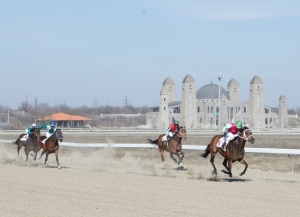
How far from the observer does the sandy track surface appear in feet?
36.1

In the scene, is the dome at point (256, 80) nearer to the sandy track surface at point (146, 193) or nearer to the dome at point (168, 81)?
the dome at point (168, 81)

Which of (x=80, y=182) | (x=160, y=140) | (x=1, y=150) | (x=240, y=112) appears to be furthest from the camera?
(x=240, y=112)

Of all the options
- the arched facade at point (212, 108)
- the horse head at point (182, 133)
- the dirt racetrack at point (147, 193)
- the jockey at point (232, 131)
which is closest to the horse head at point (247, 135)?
the jockey at point (232, 131)

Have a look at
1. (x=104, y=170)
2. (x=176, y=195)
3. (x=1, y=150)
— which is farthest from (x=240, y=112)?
(x=176, y=195)

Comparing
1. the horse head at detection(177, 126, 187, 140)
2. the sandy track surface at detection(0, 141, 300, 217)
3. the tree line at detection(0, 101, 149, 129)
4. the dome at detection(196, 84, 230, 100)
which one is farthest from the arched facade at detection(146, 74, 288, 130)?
the sandy track surface at detection(0, 141, 300, 217)

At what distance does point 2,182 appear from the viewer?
642 inches

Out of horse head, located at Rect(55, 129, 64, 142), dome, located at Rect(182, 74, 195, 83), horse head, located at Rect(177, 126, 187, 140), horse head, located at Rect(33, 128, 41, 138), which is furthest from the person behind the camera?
dome, located at Rect(182, 74, 195, 83)

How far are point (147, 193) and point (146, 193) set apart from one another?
2 centimetres

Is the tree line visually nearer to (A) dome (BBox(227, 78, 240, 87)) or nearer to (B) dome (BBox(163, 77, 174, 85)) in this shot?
(B) dome (BBox(163, 77, 174, 85))

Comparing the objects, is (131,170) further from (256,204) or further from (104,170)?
(256,204)

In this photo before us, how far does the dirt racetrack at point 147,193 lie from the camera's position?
11000 mm

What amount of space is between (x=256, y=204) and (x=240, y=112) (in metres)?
96.5

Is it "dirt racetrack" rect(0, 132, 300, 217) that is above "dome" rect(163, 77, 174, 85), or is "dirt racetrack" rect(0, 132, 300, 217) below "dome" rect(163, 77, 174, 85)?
below

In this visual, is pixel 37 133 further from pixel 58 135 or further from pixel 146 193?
pixel 146 193
